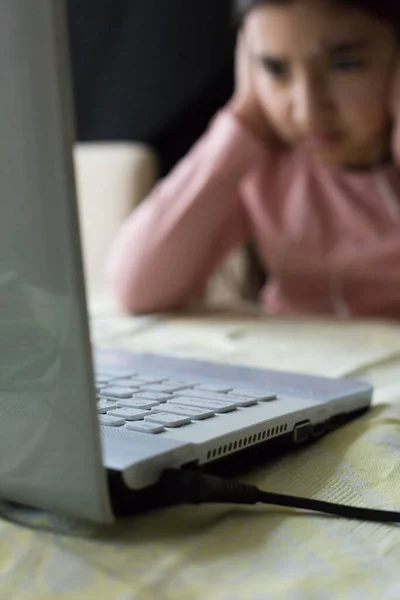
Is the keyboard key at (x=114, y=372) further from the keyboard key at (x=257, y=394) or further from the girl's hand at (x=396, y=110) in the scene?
the girl's hand at (x=396, y=110)

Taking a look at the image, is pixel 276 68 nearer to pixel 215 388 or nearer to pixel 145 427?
pixel 215 388

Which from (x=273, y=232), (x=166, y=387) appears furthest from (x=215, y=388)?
(x=273, y=232)

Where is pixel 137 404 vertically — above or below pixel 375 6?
below

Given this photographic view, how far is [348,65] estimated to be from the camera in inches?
38.7

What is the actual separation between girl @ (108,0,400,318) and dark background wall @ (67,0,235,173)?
34cm

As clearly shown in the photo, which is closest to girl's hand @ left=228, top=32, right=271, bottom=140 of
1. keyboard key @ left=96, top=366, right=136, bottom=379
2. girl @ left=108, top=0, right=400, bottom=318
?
girl @ left=108, top=0, right=400, bottom=318

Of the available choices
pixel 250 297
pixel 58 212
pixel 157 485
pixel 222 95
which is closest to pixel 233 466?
pixel 157 485

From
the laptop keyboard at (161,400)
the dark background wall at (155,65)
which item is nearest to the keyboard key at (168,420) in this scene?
the laptop keyboard at (161,400)

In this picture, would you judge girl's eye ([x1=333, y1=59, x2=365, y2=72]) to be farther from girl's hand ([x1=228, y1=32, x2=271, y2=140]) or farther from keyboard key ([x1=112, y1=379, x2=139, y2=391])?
keyboard key ([x1=112, y1=379, x2=139, y2=391])

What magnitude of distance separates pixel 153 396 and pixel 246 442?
0.08 metres

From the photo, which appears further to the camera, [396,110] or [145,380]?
[396,110]

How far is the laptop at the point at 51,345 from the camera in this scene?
0.93 feet

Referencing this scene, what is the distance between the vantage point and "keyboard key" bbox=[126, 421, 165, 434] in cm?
37

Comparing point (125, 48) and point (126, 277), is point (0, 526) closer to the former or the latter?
point (126, 277)
